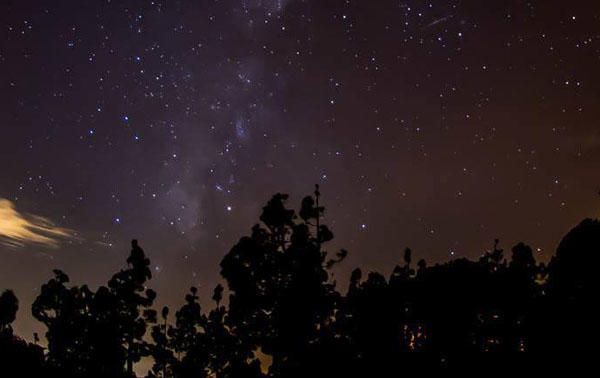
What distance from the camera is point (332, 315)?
26.5 metres

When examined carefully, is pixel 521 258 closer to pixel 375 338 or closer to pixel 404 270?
pixel 404 270

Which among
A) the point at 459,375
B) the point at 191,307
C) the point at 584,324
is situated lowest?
the point at 459,375

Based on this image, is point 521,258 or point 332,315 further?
point 521,258

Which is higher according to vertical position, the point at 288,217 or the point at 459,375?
the point at 288,217

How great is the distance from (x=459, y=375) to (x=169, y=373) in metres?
A: 34.5

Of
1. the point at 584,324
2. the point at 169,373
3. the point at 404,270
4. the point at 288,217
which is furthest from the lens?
the point at 169,373

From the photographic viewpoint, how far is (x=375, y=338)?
33344 mm

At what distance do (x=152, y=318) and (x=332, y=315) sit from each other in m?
18.0

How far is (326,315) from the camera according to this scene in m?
25.9

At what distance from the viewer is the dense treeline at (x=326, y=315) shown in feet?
83.4

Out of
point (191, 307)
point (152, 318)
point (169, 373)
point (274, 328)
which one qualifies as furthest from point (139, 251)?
point (169, 373)

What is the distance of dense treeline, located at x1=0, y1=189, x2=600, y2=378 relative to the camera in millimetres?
25422

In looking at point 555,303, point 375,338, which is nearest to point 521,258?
point 555,303

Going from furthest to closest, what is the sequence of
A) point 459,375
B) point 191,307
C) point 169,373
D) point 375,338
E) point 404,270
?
1. point 169,373
2. point 191,307
3. point 404,270
4. point 375,338
5. point 459,375
